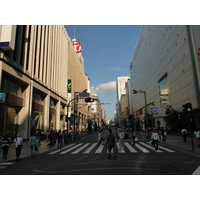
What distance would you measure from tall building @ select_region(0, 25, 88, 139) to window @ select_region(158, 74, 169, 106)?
29.2 m

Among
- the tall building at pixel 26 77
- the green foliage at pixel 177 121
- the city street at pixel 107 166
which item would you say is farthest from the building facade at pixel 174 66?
the tall building at pixel 26 77

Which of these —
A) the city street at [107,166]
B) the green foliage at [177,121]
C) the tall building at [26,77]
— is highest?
the tall building at [26,77]

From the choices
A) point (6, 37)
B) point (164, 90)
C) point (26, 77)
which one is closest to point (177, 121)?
point (164, 90)

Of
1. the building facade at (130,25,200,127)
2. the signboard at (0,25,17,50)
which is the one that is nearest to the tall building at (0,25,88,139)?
the signboard at (0,25,17,50)

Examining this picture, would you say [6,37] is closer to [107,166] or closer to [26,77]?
[26,77]

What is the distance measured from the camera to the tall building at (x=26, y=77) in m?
Answer: 19.0

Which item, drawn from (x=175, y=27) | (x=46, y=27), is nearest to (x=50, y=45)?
(x=46, y=27)

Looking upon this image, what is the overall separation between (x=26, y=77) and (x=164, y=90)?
34.9 meters

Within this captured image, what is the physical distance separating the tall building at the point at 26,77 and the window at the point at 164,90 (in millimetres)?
29220

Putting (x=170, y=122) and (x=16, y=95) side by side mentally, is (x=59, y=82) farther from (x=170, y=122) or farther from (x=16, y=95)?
(x=170, y=122)

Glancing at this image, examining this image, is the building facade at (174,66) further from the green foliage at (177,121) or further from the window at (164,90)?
the green foliage at (177,121)

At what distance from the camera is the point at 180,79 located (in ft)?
103

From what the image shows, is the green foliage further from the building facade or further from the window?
the window

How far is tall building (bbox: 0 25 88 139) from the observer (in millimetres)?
18984
